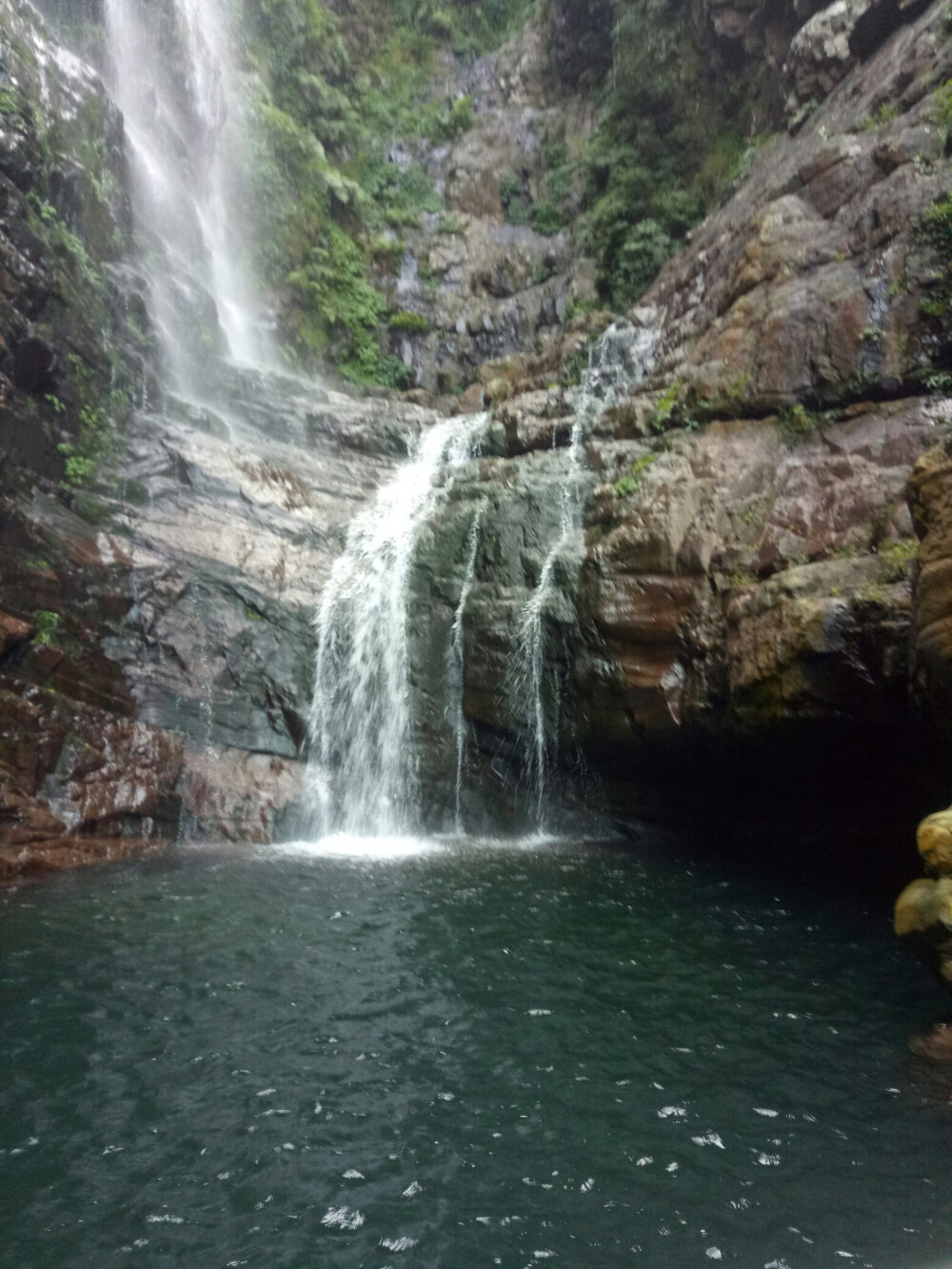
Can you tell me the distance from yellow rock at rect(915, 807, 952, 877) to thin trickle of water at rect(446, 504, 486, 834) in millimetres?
8290

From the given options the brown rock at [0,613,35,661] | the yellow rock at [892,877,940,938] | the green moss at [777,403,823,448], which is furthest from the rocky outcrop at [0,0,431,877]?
the yellow rock at [892,877,940,938]

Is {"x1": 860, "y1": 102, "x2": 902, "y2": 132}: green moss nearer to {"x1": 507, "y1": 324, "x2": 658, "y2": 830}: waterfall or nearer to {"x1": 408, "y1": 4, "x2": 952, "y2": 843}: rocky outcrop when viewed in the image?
{"x1": 408, "y1": 4, "x2": 952, "y2": 843}: rocky outcrop

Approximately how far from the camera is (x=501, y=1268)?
3723mm

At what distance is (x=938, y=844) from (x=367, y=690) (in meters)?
9.77

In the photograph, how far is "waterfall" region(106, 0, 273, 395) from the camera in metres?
19.2

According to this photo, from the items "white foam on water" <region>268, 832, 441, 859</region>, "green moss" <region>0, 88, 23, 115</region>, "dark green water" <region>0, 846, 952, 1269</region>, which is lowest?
"dark green water" <region>0, 846, 952, 1269</region>

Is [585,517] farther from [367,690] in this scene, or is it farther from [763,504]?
[367,690]

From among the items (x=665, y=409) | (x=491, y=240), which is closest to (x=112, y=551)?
(x=665, y=409)

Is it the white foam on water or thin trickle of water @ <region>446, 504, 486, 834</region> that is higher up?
thin trickle of water @ <region>446, 504, 486, 834</region>

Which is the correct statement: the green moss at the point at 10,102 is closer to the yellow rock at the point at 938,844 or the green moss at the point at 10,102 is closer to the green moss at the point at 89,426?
the green moss at the point at 89,426

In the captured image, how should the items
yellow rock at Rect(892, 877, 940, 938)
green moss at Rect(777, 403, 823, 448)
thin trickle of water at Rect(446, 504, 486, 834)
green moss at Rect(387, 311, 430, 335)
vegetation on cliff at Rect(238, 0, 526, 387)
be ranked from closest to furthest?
yellow rock at Rect(892, 877, 940, 938), green moss at Rect(777, 403, 823, 448), thin trickle of water at Rect(446, 504, 486, 834), vegetation on cliff at Rect(238, 0, 526, 387), green moss at Rect(387, 311, 430, 335)

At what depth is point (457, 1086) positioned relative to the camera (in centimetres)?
534

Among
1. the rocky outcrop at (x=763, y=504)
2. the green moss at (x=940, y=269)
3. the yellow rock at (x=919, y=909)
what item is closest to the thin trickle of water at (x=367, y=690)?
the rocky outcrop at (x=763, y=504)

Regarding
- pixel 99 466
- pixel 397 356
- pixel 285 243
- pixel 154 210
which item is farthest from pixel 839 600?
pixel 285 243
